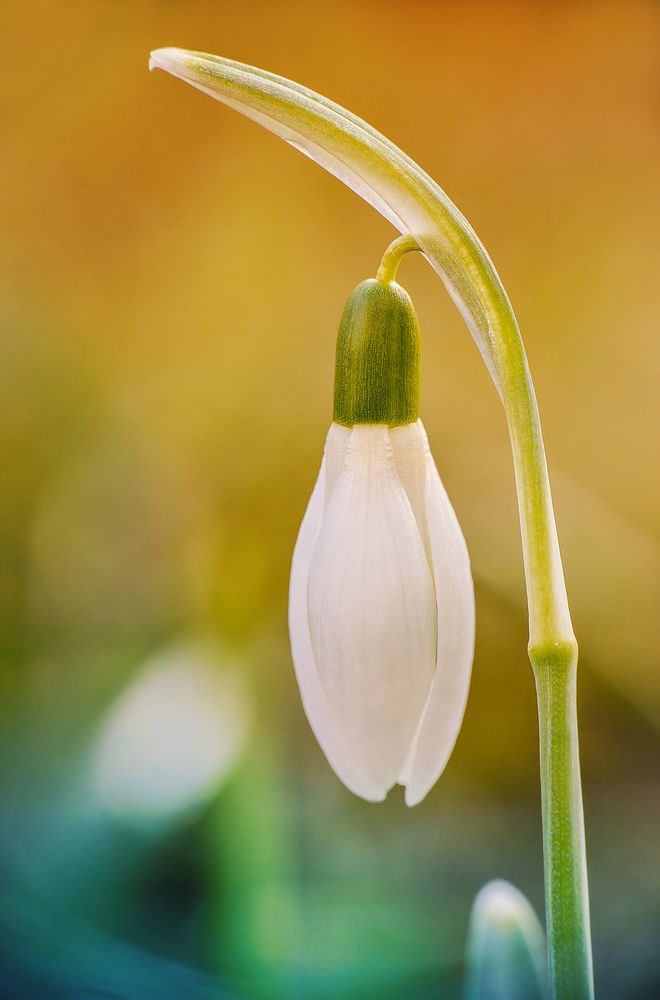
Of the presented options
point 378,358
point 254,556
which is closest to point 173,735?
point 254,556

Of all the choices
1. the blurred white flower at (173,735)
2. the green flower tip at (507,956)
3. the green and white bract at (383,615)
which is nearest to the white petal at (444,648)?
the green and white bract at (383,615)

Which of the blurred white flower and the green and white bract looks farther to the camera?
the blurred white flower

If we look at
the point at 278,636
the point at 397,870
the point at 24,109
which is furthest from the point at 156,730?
the point at 24,109

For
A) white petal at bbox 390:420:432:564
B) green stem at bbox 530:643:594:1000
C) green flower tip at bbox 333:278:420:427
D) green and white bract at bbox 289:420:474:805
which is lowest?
green stem at bbox 530:643:594:1000

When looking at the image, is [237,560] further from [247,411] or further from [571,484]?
[571,484]

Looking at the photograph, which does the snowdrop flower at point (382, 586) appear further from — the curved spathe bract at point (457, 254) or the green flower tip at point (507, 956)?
the green flower tip at point (507, 956)

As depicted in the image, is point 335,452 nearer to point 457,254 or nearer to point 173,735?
point 457,254

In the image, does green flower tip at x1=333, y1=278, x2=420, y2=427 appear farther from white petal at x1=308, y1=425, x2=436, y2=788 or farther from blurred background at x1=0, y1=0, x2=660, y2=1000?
blurred background at x1=0, y1=0, x2=660, y2=1000

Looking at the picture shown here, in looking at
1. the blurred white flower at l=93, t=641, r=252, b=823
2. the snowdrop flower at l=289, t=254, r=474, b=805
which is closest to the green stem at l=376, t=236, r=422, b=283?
the snowdrop flower at l=289, t=254, r=474, b=805
